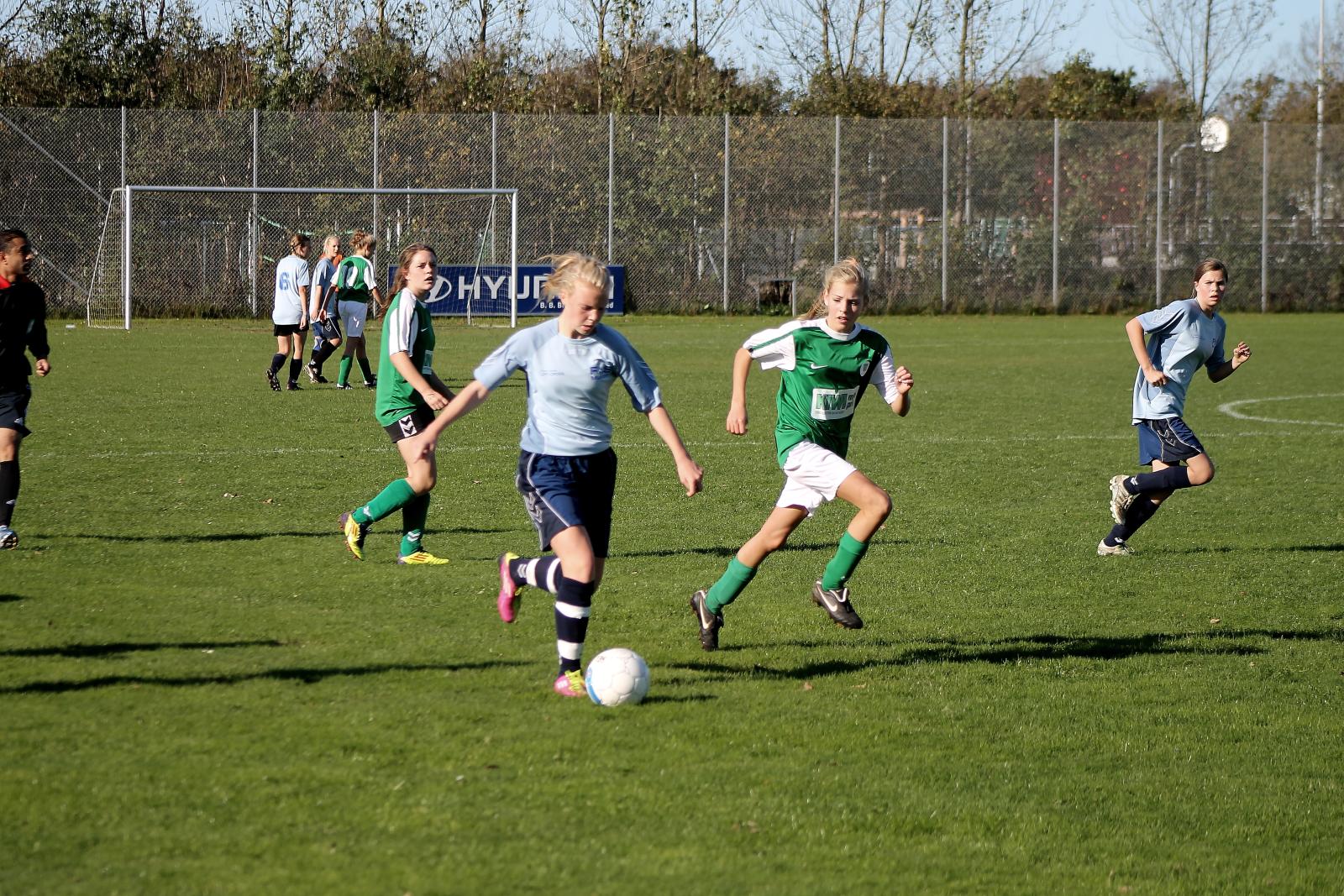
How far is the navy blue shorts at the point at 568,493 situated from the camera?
5.74 meters

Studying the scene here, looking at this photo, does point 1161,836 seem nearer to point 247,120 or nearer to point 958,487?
point 958,487

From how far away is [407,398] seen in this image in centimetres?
841

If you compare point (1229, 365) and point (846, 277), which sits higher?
point (846, 277)

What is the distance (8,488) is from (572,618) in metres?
4.26

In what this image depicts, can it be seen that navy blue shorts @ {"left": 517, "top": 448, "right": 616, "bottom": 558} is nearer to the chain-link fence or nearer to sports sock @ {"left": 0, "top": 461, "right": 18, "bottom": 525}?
sports sock @ {"left": 0, "top": 461, "right": 18, "bottom": 525}

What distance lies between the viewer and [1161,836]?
452 cm

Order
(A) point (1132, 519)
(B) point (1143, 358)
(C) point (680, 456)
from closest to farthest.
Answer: (C) point (680, 456) → (B) point (1143, 358) → (A) point (1132, 519)

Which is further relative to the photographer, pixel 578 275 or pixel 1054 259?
pixel 1054 259

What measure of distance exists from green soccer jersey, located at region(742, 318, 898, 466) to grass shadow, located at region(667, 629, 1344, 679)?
0.95 meters

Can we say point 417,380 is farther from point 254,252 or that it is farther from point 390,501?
point 254,252

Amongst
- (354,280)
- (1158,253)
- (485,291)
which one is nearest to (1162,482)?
(354,280)

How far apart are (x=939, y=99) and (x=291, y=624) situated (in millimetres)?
40197

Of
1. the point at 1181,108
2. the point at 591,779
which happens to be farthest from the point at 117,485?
the point at 1181,108

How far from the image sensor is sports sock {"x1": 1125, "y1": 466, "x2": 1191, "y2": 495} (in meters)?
8.91
